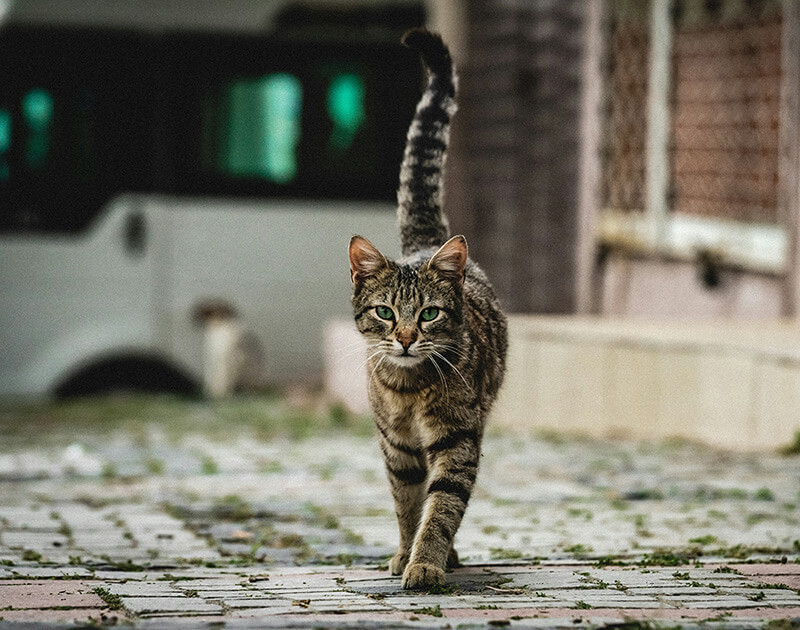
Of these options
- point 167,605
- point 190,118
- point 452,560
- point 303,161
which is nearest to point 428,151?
point 452,560

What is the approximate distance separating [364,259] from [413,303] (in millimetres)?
314

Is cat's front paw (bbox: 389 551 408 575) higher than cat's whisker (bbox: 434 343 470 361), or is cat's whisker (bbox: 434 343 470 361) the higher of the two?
cat's whisker (bbox: 434 343 470 361)

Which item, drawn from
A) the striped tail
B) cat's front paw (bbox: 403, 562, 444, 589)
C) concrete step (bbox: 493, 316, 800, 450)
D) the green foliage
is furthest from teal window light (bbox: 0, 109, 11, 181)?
cat's front paw (bbox: 403, 562, 444, 589)

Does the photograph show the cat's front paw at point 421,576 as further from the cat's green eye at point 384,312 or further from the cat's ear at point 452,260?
the cat's ear at point 452,260

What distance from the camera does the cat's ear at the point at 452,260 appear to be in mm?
5008

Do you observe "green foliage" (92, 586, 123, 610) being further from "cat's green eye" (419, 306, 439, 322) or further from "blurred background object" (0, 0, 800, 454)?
"blurred background object" (0, 0, 800, 454)

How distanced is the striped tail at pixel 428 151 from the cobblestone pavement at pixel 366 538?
1.30m

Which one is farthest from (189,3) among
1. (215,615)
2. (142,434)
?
(215,615)

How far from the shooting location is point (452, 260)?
16.5 feet

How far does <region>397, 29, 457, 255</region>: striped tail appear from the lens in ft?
19.2

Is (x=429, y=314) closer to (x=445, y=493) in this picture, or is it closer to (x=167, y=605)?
(x=445, y=493)

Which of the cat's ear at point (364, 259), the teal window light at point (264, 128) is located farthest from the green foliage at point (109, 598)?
the teal window light at point (264, 128)

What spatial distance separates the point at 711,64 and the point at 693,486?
239 inches

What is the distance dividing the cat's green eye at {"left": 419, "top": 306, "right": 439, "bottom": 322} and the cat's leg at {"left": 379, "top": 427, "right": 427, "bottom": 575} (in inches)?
18.8
